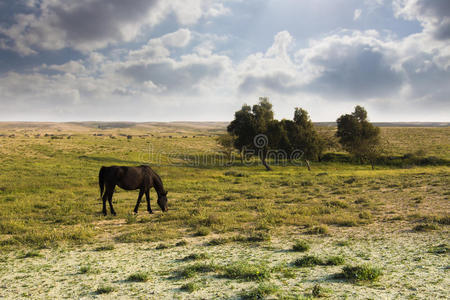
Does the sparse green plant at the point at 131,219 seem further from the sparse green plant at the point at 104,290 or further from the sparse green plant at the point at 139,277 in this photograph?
the sparse green plant at the point at 104,290

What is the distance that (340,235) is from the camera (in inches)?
481

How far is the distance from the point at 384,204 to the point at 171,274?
1640 centimetres

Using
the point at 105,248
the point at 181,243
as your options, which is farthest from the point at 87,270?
the point at 181,243

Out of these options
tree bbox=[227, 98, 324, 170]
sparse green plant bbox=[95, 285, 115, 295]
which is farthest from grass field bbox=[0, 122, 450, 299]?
tree bbox=[227, 98, 324, 170]

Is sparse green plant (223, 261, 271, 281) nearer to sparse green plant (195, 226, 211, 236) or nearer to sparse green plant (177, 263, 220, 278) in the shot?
sparse green plant (177, 263, 220, 278)

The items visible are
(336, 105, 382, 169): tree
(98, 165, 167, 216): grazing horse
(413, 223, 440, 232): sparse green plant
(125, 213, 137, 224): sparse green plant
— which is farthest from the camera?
(336, 105, 382, 169): tree

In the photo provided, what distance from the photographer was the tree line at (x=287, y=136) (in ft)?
190

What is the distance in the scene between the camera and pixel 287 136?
2338 inches

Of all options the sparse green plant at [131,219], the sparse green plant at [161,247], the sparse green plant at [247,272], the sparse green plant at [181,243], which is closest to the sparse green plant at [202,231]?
the sparse green plant at [181,243]

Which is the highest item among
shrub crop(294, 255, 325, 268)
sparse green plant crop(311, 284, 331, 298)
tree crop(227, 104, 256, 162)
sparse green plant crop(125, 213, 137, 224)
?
tree crop(227, 104, 256, 162)

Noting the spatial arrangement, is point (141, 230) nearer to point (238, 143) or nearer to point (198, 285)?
point (198, 285)

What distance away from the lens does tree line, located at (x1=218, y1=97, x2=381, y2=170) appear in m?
57.8

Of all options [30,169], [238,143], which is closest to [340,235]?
[30,169]

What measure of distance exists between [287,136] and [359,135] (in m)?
17.0
